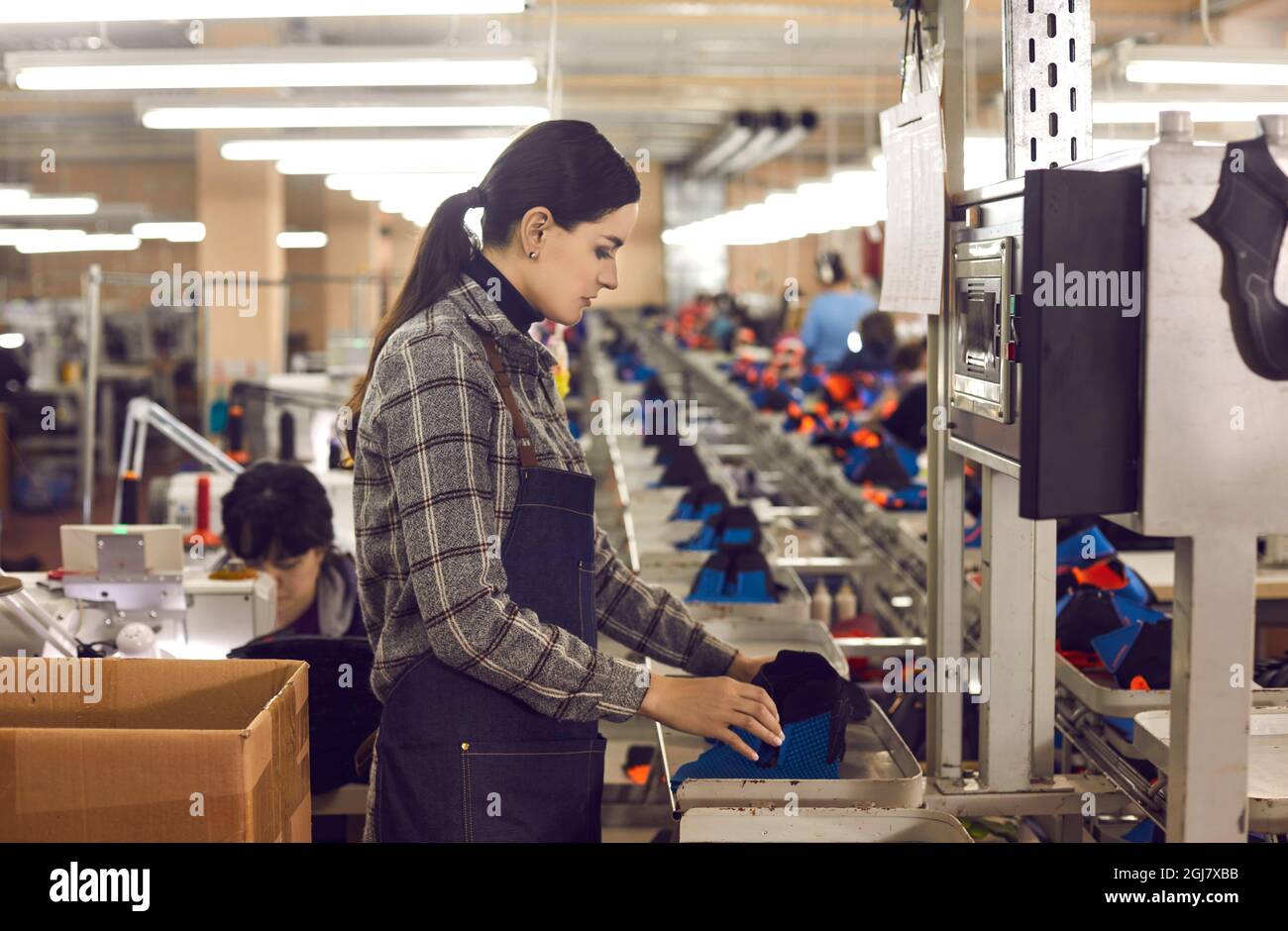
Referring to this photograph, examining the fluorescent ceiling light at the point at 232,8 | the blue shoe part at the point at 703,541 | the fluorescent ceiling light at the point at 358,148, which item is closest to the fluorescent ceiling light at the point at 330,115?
the fluorescent ceiling light at the point at 358,148

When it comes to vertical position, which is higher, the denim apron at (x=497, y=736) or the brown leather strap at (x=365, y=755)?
the denim apron at (x=497, y=736)

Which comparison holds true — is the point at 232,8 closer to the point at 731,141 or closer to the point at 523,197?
the point at 523,197

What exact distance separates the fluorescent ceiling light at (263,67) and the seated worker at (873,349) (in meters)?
4.09

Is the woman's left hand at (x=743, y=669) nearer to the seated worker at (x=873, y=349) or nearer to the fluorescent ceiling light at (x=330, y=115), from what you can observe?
the fluorescent ceiling light at (x=330, y=115)

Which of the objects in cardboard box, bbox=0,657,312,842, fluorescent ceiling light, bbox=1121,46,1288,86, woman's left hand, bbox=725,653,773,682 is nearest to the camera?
cardboard box, bbox=0,657,312,842

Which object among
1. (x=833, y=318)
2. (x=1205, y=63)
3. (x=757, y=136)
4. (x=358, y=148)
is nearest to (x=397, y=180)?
(x=358, y=148)

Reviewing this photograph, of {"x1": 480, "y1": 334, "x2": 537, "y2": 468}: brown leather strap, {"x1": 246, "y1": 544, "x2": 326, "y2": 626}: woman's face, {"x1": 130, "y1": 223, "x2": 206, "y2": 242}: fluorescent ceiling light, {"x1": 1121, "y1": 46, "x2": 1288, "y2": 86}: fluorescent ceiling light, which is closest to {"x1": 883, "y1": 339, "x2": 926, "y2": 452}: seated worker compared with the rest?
{"x1": 1121, "y1": 46, "x2": 1288, "y2": 86}: fluorescent ceiling light

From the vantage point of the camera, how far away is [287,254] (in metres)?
20.0

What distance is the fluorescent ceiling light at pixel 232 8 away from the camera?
12.1 ft

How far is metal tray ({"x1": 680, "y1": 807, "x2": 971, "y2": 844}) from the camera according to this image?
5.67ft

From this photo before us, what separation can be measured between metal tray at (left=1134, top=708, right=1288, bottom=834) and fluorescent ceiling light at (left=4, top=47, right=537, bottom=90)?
3.25 m

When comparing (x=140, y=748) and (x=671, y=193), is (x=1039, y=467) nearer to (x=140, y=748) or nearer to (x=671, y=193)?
(x=140, y=748)

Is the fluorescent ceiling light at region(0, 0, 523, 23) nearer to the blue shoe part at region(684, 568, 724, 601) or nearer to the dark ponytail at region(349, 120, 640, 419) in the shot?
the blue shoe part at region(684, 568, 724, 601)

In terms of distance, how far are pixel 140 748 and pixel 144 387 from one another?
508 inches
